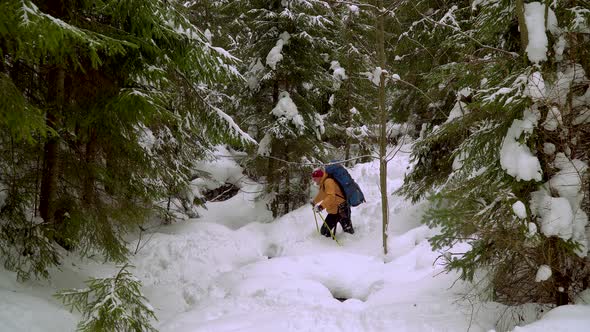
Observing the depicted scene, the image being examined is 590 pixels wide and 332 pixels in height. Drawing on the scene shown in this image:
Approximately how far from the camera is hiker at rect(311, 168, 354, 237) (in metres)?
9.40

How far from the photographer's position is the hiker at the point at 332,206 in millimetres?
9398

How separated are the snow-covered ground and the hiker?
32 centimetres

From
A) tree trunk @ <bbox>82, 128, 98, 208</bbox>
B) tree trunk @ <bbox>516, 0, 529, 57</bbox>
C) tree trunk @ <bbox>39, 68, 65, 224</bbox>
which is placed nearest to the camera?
tree trunk @ <bbox>516, 0, 529, 57</bbox>

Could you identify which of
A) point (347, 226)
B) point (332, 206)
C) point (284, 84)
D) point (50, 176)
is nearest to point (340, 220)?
point (347, 226)

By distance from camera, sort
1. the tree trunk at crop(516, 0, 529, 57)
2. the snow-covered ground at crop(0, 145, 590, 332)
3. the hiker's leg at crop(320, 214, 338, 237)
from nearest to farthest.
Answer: the tree trunk at crop(516, 0, 529, 57), the snow-covered ground at crop(0, 145, 590, 332), the hiker's leg at crop(320, 214, 338, 237)

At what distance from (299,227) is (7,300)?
7.06m

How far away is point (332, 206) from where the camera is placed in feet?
30.9

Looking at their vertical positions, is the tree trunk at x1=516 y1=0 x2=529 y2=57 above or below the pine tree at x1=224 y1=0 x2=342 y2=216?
below

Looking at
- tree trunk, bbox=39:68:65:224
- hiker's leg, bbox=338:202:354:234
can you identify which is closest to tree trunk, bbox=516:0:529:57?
hiker's leg, bbox=338:202:354:234

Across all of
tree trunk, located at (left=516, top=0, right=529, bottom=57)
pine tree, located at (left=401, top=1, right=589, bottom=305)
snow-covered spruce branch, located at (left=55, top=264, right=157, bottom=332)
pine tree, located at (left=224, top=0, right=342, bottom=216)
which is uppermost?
pine tree, located at (left=224, top=0, right=342, bottom=216)

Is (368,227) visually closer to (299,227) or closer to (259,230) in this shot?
(299,227)

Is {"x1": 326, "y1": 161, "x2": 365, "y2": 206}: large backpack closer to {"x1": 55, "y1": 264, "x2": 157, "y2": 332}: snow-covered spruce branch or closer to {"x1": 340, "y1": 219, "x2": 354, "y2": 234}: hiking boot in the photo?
{"x1": 340, "y1": 219, "x2": 354, "y2": 234}: hiking boot

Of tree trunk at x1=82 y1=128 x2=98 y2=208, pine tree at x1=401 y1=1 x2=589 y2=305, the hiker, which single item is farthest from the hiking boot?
tree trunk at x1=82 y1=128 x2=98 y2=208

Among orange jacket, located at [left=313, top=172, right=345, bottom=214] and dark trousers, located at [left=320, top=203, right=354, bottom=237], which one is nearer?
orange jacket, located at [left=313, top=172, right=345, bottom=214]
